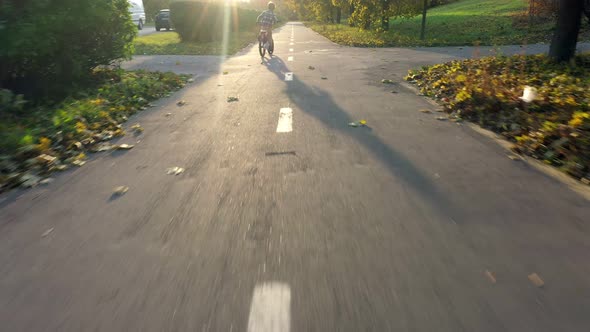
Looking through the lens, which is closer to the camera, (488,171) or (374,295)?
(374,295)

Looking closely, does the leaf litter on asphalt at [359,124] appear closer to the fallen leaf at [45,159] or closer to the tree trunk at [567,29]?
the fallen leaf at [45,159]

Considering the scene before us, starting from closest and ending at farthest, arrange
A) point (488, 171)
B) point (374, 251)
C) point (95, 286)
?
point (95, 286) → point (374, 251) → point (488, 171)

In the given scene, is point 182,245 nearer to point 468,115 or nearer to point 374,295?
point 374,295

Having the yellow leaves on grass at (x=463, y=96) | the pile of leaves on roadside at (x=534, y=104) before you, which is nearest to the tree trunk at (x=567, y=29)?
the pile of leaves on roadside at (x=534, y=104)

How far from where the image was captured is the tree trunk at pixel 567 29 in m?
10.0

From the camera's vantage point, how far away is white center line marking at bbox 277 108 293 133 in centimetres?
642

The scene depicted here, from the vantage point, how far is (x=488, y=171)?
458 centimetres

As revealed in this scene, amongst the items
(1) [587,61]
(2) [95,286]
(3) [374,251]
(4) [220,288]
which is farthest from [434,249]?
(1) [587,61]

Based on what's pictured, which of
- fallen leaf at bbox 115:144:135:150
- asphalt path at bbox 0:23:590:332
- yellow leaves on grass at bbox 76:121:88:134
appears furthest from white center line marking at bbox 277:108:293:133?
yellow leaves on grass at bbox 76:121:88:134

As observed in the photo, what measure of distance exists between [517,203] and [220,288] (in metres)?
2.58

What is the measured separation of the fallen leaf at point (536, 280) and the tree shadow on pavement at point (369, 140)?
830mm

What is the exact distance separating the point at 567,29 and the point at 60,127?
10.3 meters

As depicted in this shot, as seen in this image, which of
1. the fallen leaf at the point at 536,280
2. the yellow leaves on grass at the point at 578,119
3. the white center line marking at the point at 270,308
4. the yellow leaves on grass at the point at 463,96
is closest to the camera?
the white center line marking at the point at 270,308

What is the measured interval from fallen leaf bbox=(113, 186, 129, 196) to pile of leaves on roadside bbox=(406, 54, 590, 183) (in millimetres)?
4260
